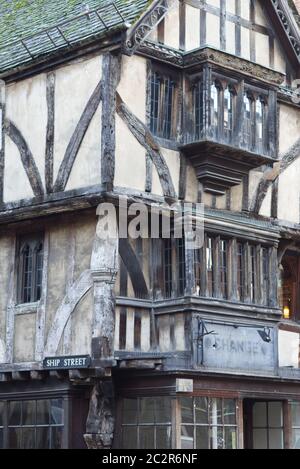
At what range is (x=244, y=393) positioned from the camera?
18875 millimetres

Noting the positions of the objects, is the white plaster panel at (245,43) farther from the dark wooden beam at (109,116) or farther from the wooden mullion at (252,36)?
the dark wooden beam at (109,116)

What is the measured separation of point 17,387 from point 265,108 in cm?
687

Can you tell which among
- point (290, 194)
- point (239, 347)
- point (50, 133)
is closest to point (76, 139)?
point (50, 133)

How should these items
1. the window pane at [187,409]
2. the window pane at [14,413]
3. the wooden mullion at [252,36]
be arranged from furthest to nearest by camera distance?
the wooden mullion at [252,36], the window pane at [14,413], the window pane at [187,409]

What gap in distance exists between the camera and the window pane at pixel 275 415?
20116 millimetres

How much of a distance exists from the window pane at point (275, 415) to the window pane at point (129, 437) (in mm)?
3182

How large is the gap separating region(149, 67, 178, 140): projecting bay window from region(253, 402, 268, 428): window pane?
5522 millimetres

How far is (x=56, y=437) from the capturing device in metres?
18.5

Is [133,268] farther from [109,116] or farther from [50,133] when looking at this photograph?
[50,133]

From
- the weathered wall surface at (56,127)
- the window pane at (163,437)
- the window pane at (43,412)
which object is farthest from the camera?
the window pane at (43,412)

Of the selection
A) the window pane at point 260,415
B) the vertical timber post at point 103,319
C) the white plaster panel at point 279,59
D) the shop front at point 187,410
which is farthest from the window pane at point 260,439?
the white plaster panel at point 279,59

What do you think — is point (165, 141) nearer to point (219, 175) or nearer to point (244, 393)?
point (219, 175)

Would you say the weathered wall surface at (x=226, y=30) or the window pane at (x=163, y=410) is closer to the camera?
the window pane at (x=163, y=410)

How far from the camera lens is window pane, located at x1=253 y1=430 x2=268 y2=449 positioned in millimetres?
20484
